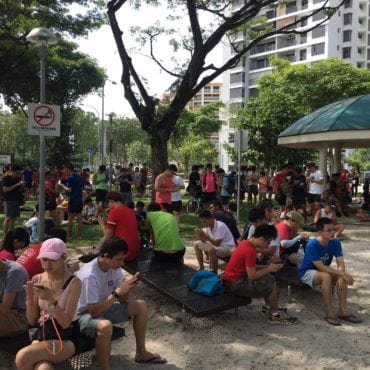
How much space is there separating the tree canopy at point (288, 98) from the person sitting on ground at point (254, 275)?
1857cm

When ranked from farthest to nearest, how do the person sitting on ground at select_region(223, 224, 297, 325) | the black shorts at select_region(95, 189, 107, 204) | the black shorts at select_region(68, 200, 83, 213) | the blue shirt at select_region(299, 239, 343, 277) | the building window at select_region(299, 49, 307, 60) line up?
the building window at select_region(299, 49, 307, 60) < the black shorts at select_region(95, 189, 107, 204) < the black shorts at select_region(68, 200, 83, 213) < the blue shirt at select_region(299, 239, 343, 277) < the person sitting on ground at select_region(223, 224, 297, 325)

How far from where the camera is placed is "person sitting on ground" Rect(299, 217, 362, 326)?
16.7 feet

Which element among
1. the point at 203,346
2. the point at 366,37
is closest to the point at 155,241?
the point at 203,346

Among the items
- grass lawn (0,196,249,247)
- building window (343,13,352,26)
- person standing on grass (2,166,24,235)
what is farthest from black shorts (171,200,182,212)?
building window (343,13,352,26)

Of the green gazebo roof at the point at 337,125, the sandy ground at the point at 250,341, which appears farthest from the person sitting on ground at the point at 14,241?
the green gazebo roof at the point at 337,125

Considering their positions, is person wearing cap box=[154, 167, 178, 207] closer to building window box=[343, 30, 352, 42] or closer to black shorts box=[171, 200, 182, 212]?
black shorts box=[171, 200, 182, 212]

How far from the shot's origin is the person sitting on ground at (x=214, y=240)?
250 inches

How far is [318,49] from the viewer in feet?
188

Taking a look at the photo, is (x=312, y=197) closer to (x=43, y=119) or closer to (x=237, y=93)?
(x=43, y=119)

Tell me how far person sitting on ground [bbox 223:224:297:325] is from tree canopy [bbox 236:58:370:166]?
731 inches

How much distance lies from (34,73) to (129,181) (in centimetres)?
942

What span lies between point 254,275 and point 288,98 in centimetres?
2109

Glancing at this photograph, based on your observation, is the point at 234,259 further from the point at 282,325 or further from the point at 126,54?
the point at 126,54

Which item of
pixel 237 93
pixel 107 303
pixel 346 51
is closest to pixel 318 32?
pixel 346 51
